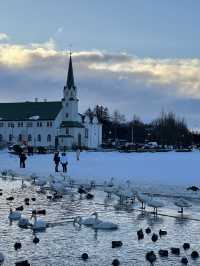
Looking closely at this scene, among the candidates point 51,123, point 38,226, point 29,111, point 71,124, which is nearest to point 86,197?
point 38,226

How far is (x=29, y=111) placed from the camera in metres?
144

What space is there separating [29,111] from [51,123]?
827 centimetres

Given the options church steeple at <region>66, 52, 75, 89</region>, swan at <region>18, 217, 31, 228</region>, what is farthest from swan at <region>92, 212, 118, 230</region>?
church steeple at <region>66, 52, 75, 89</region>

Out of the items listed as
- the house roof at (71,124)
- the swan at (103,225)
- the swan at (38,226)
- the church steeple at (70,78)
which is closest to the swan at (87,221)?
the swan at (103,225)

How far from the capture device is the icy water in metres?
14.3

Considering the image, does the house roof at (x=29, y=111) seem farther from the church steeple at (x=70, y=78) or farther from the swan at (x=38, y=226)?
the swan at (x=38, y=226)

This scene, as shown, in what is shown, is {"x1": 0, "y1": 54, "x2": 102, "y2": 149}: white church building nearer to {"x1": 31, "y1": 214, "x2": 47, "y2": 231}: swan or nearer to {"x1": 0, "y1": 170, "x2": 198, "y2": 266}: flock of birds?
{"x1": 0, "y1": 170, "x2": 198, "y2": 266}: flock of birds

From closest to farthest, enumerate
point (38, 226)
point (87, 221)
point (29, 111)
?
1. point (38, 226)
2. point (87, 221)
3. point (29, 111)

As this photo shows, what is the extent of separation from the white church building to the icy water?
111 metres

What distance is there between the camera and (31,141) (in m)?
142

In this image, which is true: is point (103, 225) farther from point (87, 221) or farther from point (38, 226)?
point (38, 226)

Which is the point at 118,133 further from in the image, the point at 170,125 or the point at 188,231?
the point at 188,231

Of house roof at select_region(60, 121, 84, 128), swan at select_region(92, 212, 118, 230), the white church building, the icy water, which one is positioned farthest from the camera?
the white church building

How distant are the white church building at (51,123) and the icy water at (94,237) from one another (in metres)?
111
